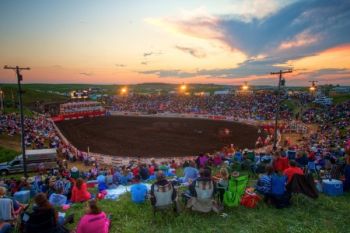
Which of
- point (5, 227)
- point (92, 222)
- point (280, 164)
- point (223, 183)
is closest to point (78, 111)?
point (280, 164)

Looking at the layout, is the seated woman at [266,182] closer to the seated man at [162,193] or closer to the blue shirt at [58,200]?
the seated man at [162,193]

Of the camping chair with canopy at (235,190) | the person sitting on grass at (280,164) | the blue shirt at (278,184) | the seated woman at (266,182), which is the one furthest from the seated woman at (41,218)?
the person sitting on grass at (280,164)

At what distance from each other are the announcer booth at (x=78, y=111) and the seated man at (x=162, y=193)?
61.4 m

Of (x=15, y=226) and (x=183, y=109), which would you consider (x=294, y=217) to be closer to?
(x=15, y=226)

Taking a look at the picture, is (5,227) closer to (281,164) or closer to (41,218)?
(41,218)

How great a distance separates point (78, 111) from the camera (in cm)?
6806

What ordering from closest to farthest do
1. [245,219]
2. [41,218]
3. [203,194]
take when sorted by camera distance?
1. [41,218]
2. [203,194]
3. [245,219]

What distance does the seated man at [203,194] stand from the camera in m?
7.57

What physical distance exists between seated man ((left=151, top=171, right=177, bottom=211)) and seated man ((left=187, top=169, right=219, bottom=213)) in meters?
0.62

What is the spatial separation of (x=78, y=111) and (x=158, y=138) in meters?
35.7

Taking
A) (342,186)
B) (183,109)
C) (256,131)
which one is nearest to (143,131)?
(256,131)

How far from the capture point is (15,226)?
7.18 m

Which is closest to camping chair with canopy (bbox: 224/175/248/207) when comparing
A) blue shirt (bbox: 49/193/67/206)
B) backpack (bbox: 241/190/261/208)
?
backpack (bbox: 241/190/261/208)

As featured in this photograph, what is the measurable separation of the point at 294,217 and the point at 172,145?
28590 mm
